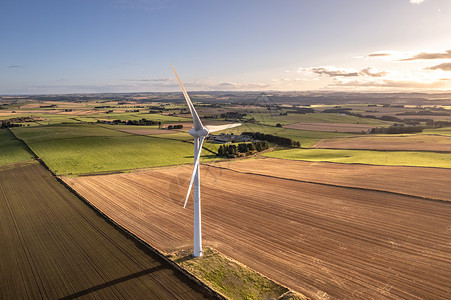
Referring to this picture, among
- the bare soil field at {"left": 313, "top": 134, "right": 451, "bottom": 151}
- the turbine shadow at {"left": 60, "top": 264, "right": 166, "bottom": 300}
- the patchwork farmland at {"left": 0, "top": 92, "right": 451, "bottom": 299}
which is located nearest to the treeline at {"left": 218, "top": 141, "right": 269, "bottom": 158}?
the patchwork farmland at {"left": 0, "top": 92, "right": 451, "bottom": 299}

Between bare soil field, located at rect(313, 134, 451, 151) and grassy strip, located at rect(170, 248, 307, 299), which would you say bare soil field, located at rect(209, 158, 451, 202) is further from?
grassy strip, located at rect(170, 248, 307, 299)

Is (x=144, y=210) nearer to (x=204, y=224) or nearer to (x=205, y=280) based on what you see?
(x=204, y=224)

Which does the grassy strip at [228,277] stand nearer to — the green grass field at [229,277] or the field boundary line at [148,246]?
the green grass field at [229,277]

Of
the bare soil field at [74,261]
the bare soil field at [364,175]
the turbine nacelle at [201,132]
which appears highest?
the turbine nacelle at [201,132]

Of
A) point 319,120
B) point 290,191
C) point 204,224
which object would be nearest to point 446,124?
point 319,120

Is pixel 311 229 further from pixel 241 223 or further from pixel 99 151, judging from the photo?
pixel 99 151

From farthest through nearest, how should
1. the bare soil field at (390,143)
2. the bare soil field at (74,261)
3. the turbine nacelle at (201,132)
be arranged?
the bare soil field at (390,143), the turbine nacelle at (201,132), the bare soil field at (74,261)

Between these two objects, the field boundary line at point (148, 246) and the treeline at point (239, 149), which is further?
the treeline at point (239, 149)

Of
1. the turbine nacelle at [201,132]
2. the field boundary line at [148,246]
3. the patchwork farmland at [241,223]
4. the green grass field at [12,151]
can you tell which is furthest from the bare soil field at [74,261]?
the green grass field at [12,151]
